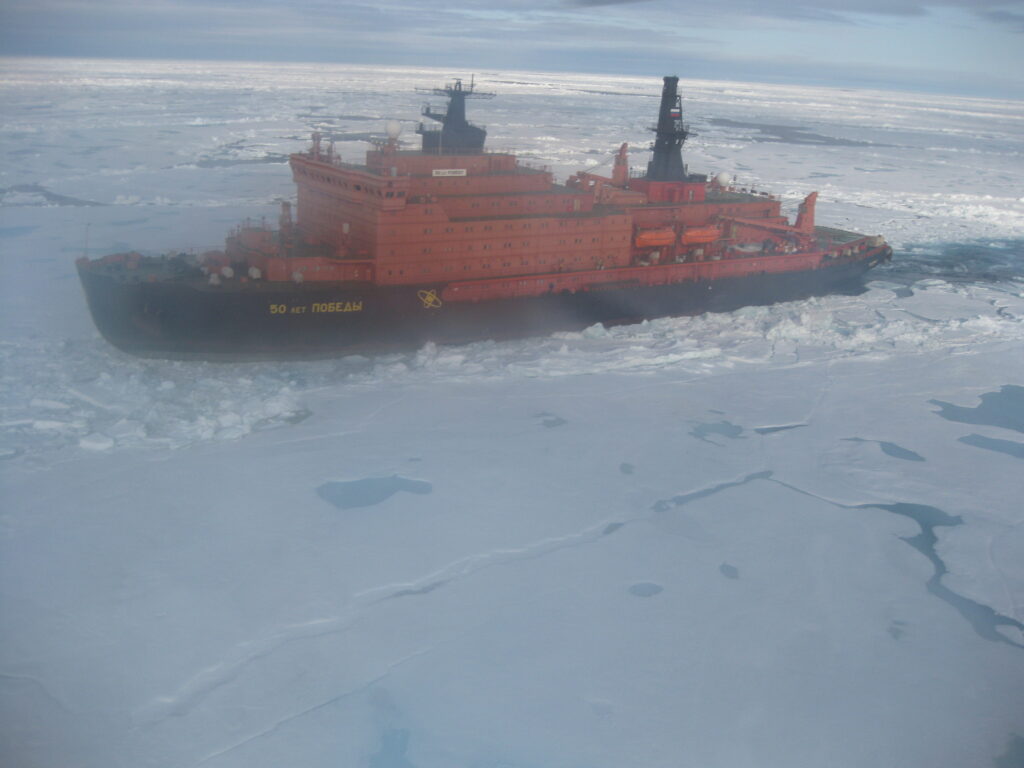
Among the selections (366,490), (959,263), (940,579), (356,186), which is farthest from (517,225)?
(959,263)

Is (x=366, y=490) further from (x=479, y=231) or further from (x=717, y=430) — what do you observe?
(x=479, y=231)

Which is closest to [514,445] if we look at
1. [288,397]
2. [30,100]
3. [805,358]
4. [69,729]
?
[288,397]

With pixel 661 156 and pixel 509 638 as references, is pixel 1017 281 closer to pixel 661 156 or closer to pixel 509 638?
pixel 661 156

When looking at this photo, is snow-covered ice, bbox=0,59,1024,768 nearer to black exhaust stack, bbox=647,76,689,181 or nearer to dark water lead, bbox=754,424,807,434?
dark water lead, bbox=754,424,807,434

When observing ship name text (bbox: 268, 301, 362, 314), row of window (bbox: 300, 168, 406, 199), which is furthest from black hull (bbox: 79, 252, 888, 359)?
row of window (bbox: 300, 168, 406, 199)

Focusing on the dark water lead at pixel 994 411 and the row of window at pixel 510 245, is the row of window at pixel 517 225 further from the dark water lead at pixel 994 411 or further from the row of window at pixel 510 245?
the dark water lead at pixel 994 411

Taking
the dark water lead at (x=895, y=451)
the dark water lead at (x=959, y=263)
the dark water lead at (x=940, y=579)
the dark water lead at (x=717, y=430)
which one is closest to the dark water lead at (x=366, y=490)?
the dark water lead at (x=717, y=430)
